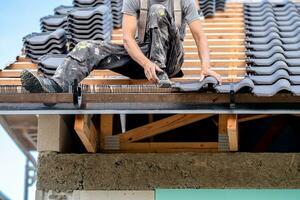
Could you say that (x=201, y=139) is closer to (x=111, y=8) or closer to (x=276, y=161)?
(x=276, y=161)

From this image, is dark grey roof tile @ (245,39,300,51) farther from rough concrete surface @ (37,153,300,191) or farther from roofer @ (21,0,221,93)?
rough concrete surface @ (37,153,300,191)

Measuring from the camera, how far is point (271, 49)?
7.11m

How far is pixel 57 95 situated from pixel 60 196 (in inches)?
49.8

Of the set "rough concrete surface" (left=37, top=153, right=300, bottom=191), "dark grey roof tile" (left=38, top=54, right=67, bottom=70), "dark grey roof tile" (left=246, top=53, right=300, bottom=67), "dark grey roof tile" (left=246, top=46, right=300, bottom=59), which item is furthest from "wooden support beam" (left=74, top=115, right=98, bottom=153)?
"dark grey roof tile" (left=246, top=46, right=300, bottom=59)

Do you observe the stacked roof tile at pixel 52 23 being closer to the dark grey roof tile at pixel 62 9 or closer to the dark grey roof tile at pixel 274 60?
the dark grey roof tile at pixel 62 9

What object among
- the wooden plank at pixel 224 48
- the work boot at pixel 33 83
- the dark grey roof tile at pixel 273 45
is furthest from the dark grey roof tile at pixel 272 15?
the work boot at pixel 33 83

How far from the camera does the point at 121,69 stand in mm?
6727

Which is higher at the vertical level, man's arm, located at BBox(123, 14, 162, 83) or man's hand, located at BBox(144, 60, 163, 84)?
man's arm, located at BBox(123, 14, 162, 83)

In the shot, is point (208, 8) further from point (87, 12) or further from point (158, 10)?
point (158, 10)

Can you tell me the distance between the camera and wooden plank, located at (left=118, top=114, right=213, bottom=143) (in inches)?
259

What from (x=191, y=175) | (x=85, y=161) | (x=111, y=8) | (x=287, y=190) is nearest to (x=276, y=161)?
(x=287, y=190)

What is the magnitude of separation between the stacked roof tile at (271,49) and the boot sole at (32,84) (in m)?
1.43

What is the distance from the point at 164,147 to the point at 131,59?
891 millimetres

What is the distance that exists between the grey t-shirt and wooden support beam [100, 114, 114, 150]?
1.03 m
